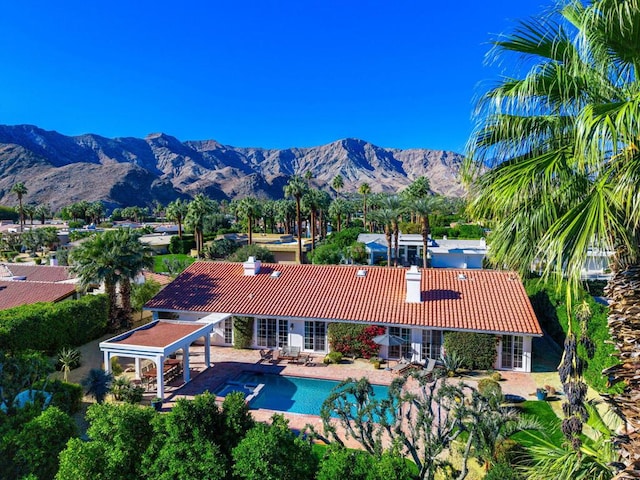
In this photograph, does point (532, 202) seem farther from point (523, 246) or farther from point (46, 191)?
point (46, 191)

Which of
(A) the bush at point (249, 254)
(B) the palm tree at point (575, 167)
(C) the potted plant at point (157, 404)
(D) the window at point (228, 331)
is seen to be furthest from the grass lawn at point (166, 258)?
(B) the palm tree at point (575, 167)

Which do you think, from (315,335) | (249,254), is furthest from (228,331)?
(249,254)

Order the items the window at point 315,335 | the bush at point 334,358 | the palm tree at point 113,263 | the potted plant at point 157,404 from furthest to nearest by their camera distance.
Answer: the palm tree at point 113,263, the window at point 315,335, the bush at point 334,358, the potted plant at point 157,404

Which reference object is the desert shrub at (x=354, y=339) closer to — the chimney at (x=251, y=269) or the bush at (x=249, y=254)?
the chimney at (x=251, y=269)

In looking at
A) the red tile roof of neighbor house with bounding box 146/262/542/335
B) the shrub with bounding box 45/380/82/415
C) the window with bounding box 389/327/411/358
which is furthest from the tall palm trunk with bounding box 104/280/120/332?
the window with bounding box 389/327/411/358

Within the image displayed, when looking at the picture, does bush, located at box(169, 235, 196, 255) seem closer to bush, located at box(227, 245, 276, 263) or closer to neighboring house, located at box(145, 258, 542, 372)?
bush, located at box(227, 245, 276, 263)

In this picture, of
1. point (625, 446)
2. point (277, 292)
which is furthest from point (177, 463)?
point (277, 292)
